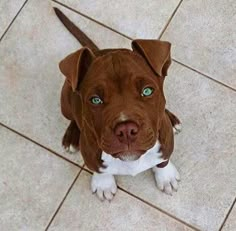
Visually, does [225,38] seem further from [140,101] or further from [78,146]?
[140,101]

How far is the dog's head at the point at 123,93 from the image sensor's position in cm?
187

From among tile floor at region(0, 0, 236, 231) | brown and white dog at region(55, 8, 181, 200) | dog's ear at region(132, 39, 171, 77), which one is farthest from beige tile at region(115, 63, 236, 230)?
dog's ear at region(132, 39, 171, 77)

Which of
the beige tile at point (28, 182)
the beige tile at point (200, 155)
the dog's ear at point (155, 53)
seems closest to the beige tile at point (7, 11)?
the beige tile at point (28, 182)

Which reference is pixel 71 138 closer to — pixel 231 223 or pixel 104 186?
pixel 104 186

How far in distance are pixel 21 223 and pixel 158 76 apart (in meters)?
0.89

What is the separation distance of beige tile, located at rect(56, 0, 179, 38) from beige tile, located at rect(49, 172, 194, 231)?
0.72 meters

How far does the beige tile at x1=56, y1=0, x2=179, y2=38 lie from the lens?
9.07 ft

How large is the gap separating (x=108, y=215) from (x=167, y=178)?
0.88ft

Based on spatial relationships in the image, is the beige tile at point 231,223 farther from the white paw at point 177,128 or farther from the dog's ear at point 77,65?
the dog's ear at point 77,65

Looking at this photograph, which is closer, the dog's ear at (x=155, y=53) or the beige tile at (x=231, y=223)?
the dog's ear at (x=155, y=53)

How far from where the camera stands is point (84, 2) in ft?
9.30

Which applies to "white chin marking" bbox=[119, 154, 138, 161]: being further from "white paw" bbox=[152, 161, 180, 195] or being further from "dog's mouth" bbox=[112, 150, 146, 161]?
"white paw" bbox=[152, 161, 180, 195]

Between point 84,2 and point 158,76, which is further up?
point 158,76

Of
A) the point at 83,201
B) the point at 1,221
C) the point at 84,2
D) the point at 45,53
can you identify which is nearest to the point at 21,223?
the point at 1,221
